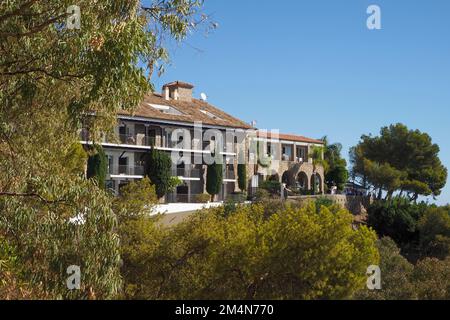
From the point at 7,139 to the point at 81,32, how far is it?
12.3ft

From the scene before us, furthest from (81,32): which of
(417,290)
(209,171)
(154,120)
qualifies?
(209,171)

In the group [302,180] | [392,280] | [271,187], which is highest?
[302,180]

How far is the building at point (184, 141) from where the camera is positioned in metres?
44.5

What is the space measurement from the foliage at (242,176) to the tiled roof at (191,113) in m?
3.37

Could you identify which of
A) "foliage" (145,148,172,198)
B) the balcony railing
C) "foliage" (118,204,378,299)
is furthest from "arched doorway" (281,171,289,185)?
"foliage" (118,204,378,299)

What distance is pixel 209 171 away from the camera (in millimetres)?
48688

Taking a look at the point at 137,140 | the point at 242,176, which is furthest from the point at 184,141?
the point at 242,176

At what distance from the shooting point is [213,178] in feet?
159

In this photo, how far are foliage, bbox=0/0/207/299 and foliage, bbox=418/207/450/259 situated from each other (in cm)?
3123

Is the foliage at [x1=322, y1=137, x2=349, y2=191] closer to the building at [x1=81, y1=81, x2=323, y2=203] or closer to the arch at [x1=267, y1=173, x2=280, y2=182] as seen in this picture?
the arch at [x1=267, y1=173, x2=280, y2=182]

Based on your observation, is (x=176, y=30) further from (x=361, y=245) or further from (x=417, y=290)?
(x=417, y=290)

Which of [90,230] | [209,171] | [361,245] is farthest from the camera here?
[209,171]

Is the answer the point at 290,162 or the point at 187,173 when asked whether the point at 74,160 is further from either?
the point at 290,162

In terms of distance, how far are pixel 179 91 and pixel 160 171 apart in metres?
11.1
